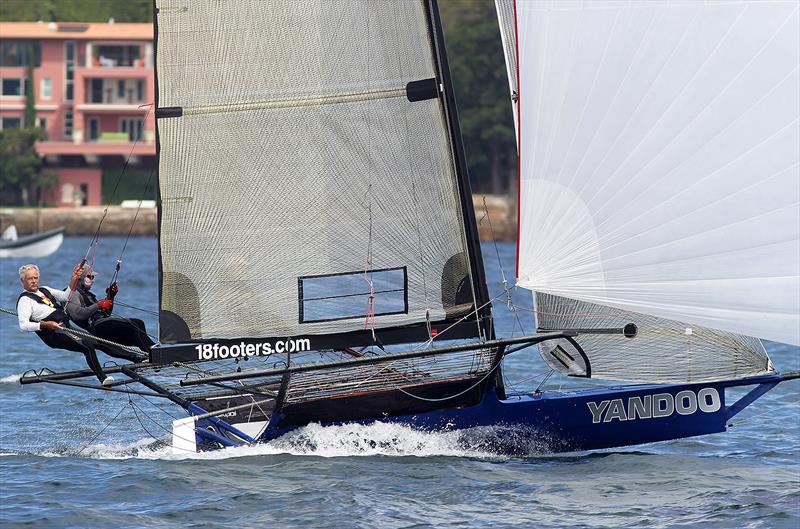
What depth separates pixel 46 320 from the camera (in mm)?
9953

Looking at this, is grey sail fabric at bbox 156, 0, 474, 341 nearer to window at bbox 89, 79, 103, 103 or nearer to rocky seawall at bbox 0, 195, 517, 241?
rocky seawall at bbox 0, 195, 517, 241

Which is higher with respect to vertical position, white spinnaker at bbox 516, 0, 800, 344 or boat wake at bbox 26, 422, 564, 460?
white spinnaker at bbox 516, 0, 800, 344

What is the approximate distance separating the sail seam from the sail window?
1251 millimetres

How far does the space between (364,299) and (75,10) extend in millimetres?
65982

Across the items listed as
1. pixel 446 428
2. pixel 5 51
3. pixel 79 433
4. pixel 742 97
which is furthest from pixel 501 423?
pixel 5 51

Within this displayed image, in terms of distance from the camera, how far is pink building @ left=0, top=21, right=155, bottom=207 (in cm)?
6066

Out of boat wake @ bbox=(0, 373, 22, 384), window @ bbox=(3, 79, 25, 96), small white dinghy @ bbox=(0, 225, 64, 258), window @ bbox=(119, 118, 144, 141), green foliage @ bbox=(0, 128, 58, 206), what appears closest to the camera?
boat wake @ bbox=(0, 373, 22, 384)

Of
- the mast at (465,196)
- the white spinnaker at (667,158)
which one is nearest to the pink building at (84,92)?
the mast at (465,196)

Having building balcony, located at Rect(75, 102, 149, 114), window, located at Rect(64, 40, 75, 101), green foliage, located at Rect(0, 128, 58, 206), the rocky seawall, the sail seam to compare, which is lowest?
the sail seam

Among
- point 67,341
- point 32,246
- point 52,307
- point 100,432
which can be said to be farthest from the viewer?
point 32,246

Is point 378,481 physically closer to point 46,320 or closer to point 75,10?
point 46,320

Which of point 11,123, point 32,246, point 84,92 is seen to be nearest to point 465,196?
point 32,246

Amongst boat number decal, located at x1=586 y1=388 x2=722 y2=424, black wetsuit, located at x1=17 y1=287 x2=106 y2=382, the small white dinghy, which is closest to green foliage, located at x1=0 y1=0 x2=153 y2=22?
the small white dinghy

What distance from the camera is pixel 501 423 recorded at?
1020 cm
